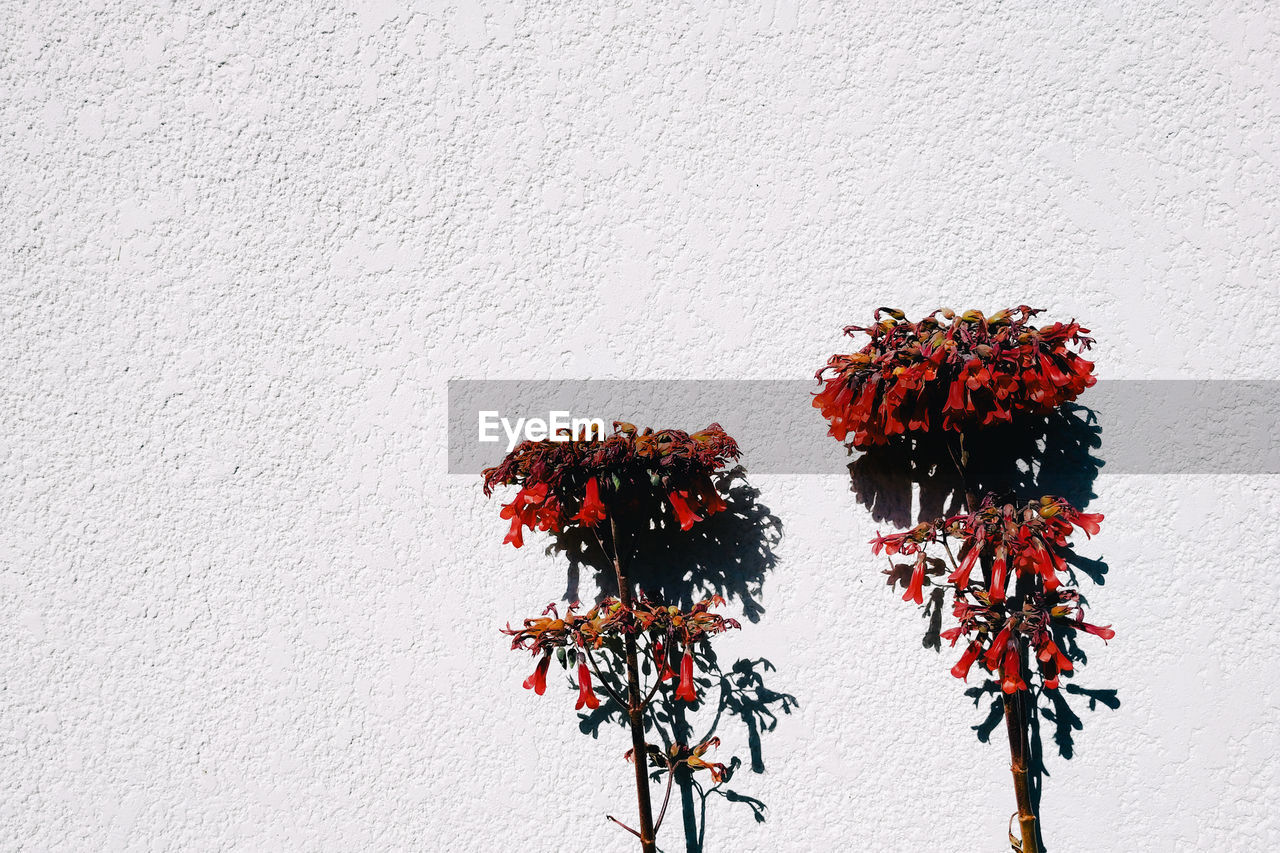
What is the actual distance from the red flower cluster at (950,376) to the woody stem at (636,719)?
72 cm

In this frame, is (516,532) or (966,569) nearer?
(966,569)

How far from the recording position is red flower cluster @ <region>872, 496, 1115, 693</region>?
74.7 inches

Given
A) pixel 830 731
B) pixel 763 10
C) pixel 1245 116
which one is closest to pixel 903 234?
pixel 763 10

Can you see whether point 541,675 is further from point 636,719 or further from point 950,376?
point 950,376

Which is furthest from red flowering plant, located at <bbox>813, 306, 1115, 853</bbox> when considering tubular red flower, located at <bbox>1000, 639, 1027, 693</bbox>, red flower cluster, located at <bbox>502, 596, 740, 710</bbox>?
red flower cluster, located at <bbox>502, 596, 740, 710</bbox>

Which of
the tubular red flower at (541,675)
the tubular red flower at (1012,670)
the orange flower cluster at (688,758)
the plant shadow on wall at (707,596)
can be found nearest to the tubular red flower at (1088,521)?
the tubular red flower at (1012,670)

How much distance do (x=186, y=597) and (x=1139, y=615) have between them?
301 cm

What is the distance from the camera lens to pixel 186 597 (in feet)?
8.36

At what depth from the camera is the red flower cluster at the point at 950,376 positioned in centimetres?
191

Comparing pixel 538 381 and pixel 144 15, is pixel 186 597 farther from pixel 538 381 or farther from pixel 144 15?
pixel 144 15

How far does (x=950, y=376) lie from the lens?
196cm

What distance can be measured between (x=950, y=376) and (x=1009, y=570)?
0.56 meters

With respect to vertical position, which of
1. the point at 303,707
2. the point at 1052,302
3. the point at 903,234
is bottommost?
the point at 303,707

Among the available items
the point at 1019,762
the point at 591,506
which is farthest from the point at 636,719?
the point at 1019,762
